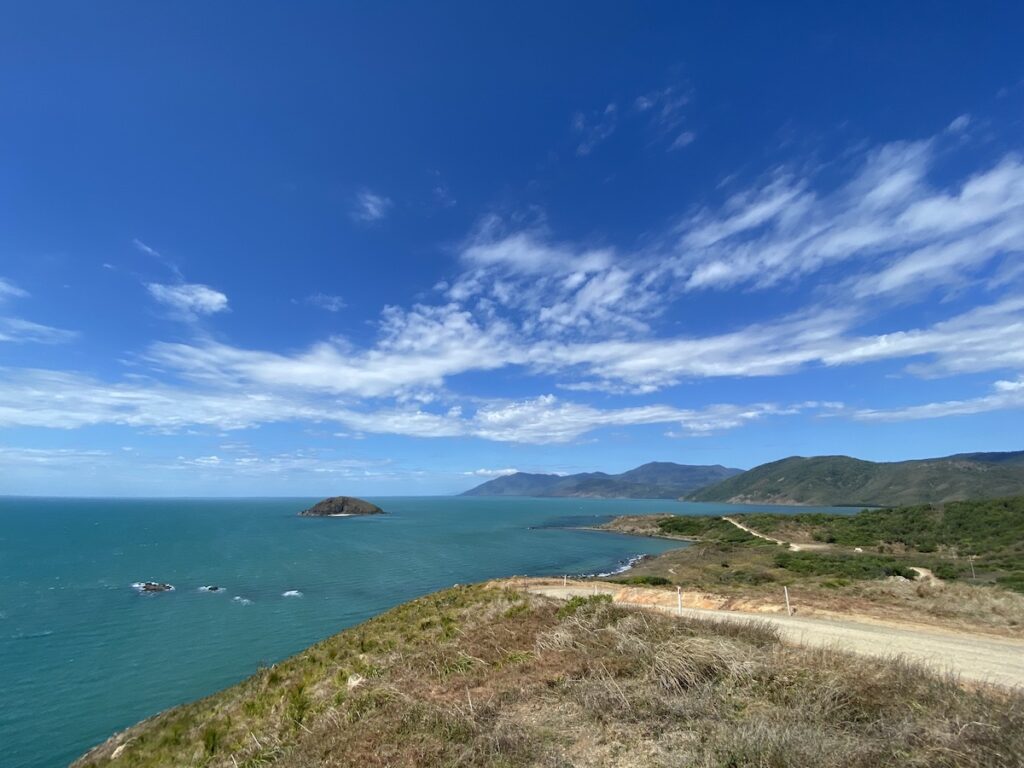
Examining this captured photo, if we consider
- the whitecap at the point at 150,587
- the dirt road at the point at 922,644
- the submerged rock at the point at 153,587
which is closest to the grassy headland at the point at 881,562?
the dirt road at the point at 922,644

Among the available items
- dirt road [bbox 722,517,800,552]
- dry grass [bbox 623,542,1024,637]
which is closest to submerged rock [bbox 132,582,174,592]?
dry grass [bbox 623,542,1024,637]

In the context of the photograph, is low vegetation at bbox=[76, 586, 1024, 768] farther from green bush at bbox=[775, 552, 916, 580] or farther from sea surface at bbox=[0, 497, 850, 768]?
green bush at bbox=[775, 552, 916, 580]

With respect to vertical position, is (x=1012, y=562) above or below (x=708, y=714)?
below

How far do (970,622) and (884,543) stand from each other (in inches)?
2348

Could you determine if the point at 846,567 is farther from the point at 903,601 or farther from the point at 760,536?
the point at 760,536

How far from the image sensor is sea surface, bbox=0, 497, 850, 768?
25297 mm

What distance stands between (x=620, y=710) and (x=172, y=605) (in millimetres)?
49955

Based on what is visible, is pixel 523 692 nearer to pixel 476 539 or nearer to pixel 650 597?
pixel 650 597

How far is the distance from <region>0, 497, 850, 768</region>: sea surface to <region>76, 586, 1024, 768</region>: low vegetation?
1408 cm

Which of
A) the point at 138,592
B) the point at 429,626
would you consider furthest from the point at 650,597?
the point at 138,592

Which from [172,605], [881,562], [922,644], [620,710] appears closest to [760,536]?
[881,562]

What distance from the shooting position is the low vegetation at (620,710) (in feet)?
22.3

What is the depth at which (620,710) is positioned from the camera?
28.8 feet

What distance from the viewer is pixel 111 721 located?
23.4m
